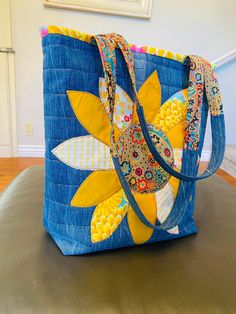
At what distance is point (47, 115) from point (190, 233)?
1.03 feet

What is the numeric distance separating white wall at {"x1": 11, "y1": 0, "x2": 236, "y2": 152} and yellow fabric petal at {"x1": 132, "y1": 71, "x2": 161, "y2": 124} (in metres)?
1.43

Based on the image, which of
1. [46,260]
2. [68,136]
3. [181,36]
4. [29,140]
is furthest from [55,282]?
[181,36]

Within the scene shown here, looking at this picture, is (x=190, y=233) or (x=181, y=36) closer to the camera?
(x=190, y=233)

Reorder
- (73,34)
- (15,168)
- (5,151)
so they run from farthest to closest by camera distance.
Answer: (5,151) → (15,168) → (73,34)

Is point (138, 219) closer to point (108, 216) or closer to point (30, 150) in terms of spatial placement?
point (108, 216)

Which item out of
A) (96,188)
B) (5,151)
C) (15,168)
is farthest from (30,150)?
(96,188)

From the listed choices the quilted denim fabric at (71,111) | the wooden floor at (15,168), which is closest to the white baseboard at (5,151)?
the wooden floor at (15,168)

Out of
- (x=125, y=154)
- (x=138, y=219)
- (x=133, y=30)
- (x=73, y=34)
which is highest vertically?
(x=133, y=30)

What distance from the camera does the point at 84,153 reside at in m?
0.35

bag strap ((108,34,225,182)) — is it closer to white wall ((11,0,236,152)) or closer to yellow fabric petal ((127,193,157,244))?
yellow fabric petal ((127,193,157,244))

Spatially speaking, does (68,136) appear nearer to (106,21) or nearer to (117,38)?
(117,38)

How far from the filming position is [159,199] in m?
0.41

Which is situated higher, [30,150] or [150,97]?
[150,97]

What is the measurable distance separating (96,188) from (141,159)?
9 cm
